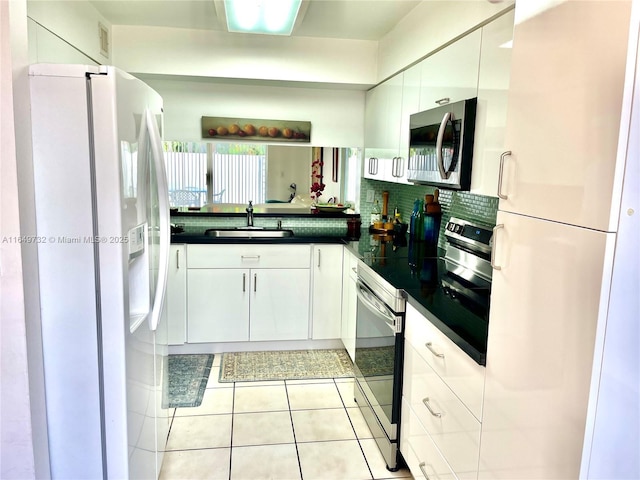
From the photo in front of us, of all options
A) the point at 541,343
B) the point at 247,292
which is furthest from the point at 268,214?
the point at 541,343

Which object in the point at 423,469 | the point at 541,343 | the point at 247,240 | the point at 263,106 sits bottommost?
the point at 423,469

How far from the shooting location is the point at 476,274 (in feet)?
7.84

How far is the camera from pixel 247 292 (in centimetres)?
360

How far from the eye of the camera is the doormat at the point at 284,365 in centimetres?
333

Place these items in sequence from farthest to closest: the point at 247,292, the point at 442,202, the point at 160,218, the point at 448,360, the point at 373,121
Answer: the point at 373,121 < the point at 247,292 < the point at 442,202 < the point at 160,218 < the point at 448,360

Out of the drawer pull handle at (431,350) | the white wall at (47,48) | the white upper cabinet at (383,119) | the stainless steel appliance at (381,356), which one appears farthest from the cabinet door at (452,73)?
the white wall at (47,48)

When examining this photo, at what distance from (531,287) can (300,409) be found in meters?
2.04

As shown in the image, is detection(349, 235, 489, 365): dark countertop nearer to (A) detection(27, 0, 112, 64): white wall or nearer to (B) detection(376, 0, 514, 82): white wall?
(B) detection(376, 0, 514, 82): white wall

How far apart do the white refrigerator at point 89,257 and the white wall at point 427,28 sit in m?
1.43

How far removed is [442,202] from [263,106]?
1708 mm

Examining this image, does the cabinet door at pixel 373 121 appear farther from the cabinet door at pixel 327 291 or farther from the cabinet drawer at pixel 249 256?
the cabinet drawer at pixel 249 256

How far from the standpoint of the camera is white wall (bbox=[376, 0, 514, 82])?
204cm

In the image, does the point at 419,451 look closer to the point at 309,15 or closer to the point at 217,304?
the point at 217,304

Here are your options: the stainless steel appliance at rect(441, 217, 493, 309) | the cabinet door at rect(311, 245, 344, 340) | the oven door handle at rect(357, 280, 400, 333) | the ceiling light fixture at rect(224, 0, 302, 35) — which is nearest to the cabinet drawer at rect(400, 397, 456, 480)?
the oven door handle at rect(357, 280, 400, 333)
